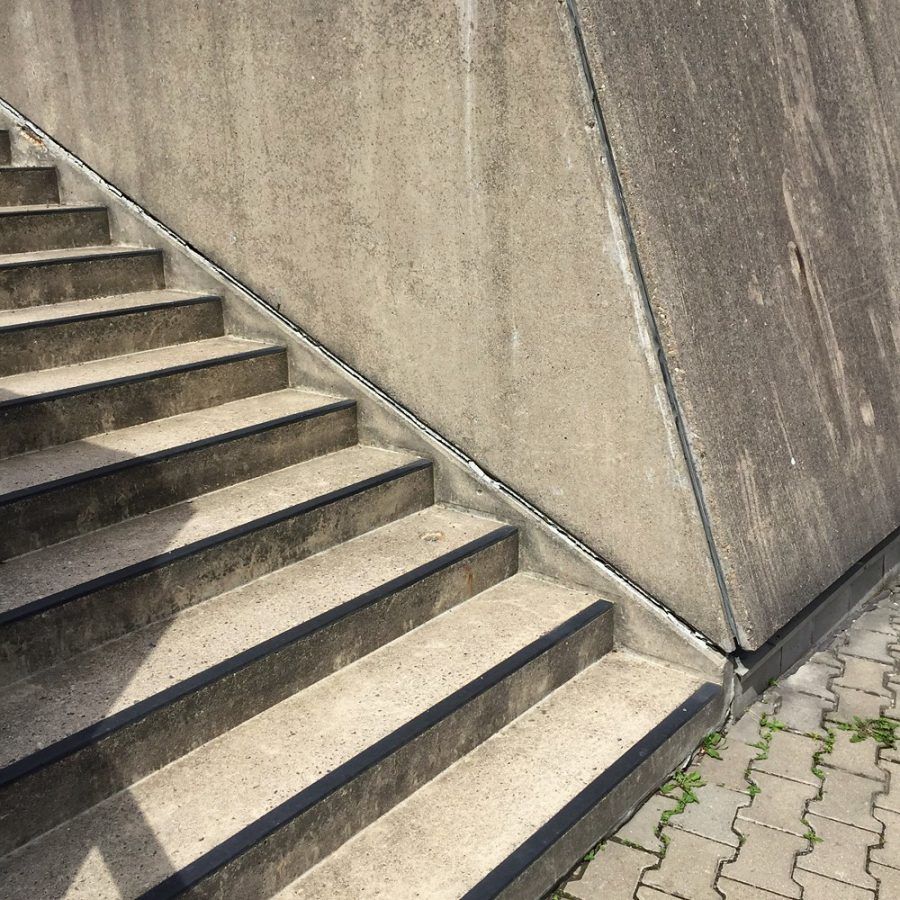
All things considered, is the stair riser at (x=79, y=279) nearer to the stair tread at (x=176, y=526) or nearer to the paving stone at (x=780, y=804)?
the stair tread at (x=176, y=526)

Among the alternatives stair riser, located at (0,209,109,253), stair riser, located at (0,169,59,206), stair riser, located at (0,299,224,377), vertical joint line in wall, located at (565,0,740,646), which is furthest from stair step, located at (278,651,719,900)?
stair riser, located at (0,169,59,206)

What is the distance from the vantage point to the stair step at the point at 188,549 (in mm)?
3037

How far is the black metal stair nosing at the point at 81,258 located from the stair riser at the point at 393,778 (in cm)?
279

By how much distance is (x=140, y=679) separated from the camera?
9.81ft

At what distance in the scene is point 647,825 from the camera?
3254 mm

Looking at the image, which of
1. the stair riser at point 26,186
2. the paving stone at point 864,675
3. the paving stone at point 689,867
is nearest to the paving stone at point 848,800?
the paving stone at point 689,867

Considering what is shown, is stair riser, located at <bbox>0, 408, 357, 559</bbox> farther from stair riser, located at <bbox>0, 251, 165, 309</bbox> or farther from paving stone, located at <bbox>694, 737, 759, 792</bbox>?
paving stone, located at <bbox>694, 737, 759, 792</bbox>

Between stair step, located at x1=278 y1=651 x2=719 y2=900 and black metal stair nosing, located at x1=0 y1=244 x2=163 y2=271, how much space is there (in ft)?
9.44

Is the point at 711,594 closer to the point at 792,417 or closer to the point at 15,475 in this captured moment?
the point at 792,417

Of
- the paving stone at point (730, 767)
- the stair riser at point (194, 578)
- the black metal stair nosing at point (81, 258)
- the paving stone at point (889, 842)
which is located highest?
the black metal stair nosing at point (81, 258)

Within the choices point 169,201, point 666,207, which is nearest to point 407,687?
point 666,207

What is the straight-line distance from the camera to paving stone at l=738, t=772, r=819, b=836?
10.6ft

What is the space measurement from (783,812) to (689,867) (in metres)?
0.45

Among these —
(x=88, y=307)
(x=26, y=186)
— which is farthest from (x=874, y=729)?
(x=26, y=186)
